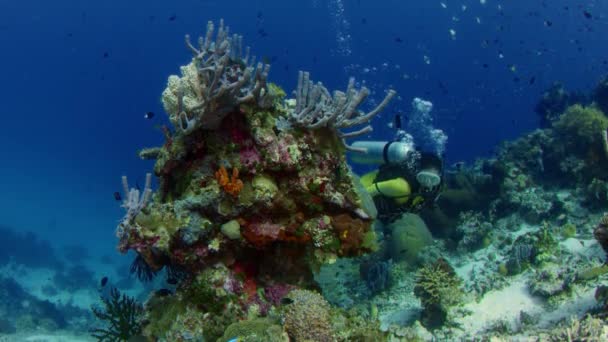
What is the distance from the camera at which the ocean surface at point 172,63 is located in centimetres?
8425

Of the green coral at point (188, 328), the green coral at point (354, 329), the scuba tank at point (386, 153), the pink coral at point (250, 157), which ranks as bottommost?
the green coral at point (354, 329)

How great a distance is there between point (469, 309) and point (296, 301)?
3.95 meters

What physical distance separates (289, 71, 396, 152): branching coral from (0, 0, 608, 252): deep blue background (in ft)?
235

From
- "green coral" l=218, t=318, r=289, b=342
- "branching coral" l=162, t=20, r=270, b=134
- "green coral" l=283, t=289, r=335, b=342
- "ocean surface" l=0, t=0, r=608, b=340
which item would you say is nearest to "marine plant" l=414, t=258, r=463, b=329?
"green coral" l=283, t=289, r=335, b=342

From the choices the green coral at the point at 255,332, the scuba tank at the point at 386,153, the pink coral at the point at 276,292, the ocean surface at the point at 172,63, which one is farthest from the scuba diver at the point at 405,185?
the ocean surface at the point at 172,63

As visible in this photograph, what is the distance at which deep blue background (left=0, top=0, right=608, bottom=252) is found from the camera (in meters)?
85.6

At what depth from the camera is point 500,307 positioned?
668 cm

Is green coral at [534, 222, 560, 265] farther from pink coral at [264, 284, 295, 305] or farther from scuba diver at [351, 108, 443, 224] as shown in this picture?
pink coral at [264, 284, 295, 305]

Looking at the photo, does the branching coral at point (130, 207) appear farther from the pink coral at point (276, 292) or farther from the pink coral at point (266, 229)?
the pink coral at point (276, 292)

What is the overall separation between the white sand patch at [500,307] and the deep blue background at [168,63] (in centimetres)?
6871

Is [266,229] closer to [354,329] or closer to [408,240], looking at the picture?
[354,329]

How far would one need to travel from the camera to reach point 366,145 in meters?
8.94

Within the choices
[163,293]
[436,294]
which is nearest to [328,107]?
[163,293]

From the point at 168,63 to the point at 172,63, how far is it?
125 cm
